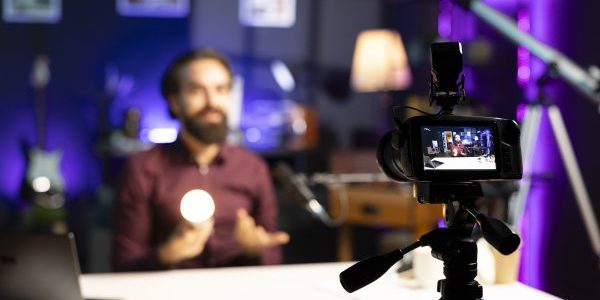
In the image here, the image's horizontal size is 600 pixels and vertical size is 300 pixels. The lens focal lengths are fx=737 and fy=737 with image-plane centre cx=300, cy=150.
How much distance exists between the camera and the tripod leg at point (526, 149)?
127 inches

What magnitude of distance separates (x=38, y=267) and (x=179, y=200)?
148 centimetres

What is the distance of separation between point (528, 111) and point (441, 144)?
2.26 m

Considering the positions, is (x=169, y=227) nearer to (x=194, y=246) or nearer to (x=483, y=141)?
(x=194, y=246)

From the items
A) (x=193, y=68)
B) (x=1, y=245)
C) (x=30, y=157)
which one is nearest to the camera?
(x=1, y=245)

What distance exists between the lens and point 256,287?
1.84 metres

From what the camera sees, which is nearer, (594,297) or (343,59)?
(594,297)

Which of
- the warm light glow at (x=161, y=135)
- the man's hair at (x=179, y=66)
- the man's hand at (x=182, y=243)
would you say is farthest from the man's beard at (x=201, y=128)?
Result: the warm light glow at (x=161, y=135)

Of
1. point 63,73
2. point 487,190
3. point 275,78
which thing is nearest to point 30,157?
point 63,73

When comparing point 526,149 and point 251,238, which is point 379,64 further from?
point 251,238

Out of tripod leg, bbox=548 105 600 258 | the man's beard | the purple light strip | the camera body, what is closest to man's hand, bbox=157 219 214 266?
the man's beard

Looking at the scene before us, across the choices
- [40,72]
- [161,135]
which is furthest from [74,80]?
[161,135]

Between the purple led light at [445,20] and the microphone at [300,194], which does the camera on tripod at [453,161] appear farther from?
the purple led light at [445,20]

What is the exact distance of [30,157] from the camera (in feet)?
15.6

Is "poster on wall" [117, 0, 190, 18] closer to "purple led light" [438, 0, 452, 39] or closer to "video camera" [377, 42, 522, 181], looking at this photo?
"purple led light" [438, 0, 452, 39]
